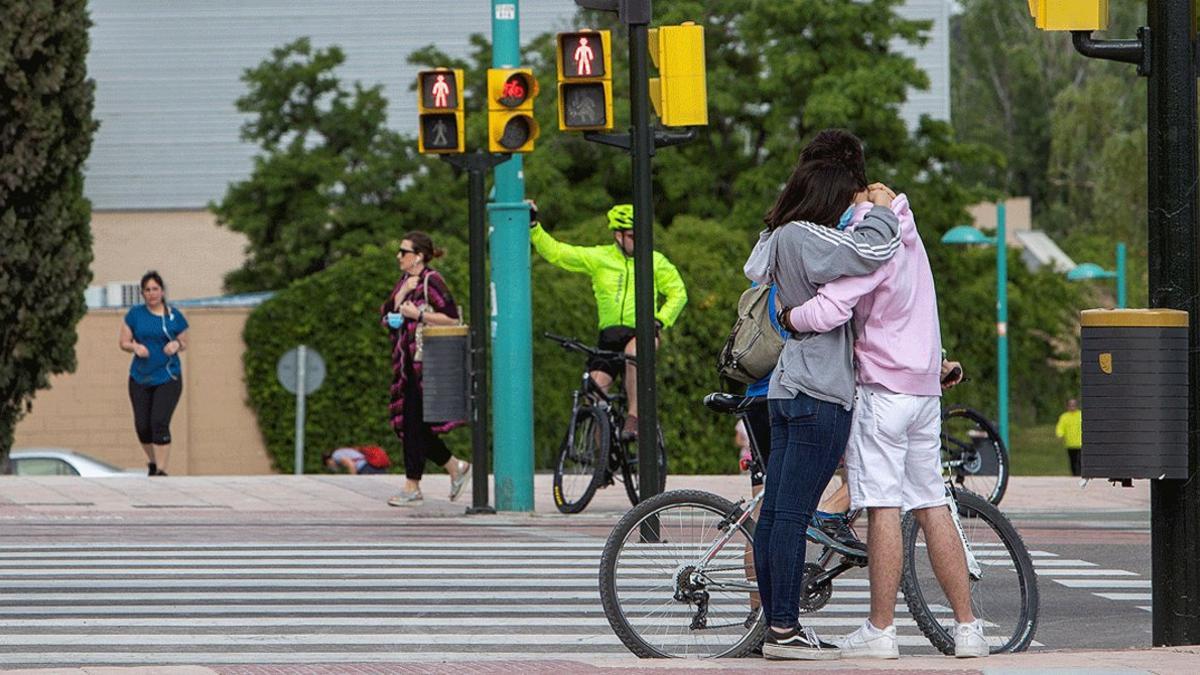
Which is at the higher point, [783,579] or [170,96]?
[170,96]

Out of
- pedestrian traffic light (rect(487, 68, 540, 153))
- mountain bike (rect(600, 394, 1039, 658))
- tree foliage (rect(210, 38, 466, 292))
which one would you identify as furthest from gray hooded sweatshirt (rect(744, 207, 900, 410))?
tree foliage (rect(210, 38, 466, 292))

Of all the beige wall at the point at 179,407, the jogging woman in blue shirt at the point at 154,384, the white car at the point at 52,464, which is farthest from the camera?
the beige wall at the point at 179,407

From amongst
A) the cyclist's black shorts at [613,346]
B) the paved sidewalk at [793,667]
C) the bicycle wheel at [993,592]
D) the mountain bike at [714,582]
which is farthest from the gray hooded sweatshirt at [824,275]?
the cyclist's black shorts at [613,346]

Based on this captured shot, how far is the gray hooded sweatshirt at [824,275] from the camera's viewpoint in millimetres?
7258

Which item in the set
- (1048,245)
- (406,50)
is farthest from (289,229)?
(1048,245)

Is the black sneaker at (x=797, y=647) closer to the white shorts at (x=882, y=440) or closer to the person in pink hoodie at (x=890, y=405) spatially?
the person in pink hoodie at (x=890, y=405)

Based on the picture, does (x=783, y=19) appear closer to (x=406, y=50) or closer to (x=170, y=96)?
(x=406, y=50)

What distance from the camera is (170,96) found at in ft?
205

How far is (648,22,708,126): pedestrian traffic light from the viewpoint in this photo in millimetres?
12367

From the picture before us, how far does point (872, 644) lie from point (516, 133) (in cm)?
737

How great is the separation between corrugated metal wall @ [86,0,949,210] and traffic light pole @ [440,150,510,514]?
4767cm

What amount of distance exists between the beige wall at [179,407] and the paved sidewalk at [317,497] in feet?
32.1

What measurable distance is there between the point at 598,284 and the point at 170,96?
50.3 m

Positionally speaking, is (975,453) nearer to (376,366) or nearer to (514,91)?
(514,91)
